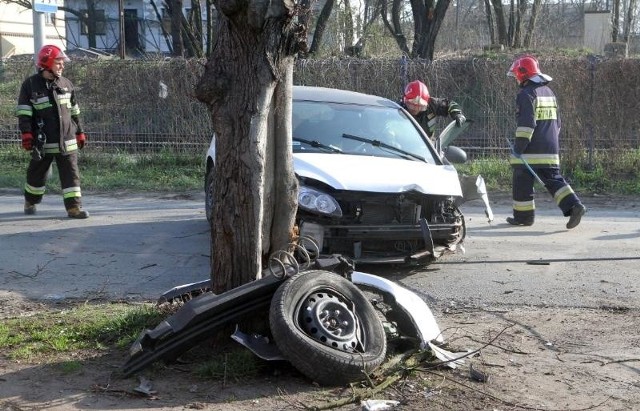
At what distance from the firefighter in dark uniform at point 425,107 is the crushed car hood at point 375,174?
A: 2048 mm

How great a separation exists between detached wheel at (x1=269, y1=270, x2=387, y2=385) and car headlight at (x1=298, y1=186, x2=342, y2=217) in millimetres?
2033

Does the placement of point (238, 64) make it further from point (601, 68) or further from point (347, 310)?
point (601, 68)

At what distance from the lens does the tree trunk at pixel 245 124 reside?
5230 mm

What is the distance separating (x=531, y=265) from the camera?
27.5 ft

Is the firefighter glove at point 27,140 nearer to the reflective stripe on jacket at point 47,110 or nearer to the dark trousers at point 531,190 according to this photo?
the reflective stripe on jacket at point 47,110

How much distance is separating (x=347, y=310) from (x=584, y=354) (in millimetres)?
1659

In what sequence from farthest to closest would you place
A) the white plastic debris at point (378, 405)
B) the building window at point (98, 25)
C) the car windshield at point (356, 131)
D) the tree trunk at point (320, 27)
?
the building window at point (98, 25), the tree trunk at point (320, 27), the car windshield at point (356, 131), the white plastic debris at point (378, 405)

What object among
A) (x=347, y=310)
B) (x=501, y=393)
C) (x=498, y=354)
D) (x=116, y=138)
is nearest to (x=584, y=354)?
(x=498, y=354)

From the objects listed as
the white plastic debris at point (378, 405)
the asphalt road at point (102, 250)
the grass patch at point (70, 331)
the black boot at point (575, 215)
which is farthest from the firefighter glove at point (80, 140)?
the white plastic debris at point (378, 405)

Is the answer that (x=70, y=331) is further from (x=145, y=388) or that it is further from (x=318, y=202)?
(x=318, y=202)

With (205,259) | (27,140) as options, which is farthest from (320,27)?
(205,259)

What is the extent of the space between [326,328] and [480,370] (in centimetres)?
99

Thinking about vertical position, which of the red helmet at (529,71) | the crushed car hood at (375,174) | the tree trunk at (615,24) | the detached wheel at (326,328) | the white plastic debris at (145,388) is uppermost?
the tree trunk at (615,24)

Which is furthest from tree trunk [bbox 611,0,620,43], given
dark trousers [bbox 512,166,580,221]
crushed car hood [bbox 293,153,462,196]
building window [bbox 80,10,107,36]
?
crushed car hood [bbox 293,153,462,196]
